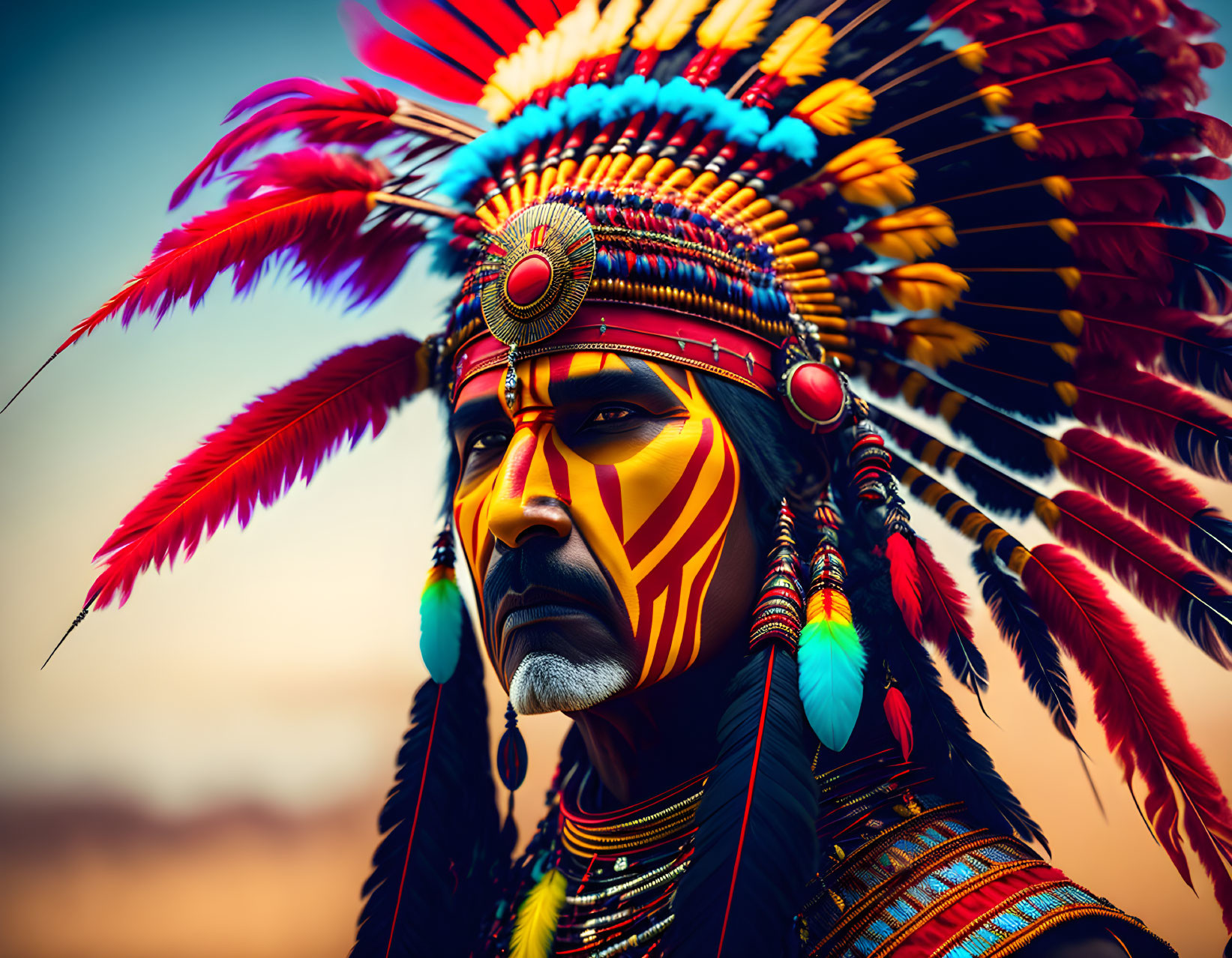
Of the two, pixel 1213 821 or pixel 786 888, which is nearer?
pixel 786 888

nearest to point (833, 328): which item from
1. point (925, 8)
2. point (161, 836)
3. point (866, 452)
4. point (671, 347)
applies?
point (866, 452)

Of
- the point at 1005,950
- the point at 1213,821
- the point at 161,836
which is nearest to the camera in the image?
the point at 1005,950

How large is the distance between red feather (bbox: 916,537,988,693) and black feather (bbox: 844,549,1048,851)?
0.05 meters

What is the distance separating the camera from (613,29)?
2.24 metres

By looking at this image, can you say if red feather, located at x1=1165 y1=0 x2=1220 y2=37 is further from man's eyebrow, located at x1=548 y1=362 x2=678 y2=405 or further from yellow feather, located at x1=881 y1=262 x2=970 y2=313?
man's eyebrow, located at x1=548 y1=362 x2=678 y2=405

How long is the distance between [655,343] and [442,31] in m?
1.30

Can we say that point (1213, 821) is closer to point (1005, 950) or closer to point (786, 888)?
point (1005, 950)

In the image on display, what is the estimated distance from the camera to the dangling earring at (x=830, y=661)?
1.57 m

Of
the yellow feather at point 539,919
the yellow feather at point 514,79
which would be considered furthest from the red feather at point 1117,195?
the yellow feather at point 539,919

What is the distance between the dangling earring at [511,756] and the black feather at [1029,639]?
1238 millimetres

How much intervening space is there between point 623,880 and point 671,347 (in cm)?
121

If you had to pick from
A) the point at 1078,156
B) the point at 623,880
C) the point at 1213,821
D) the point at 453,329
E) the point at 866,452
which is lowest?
the point at 1213,821

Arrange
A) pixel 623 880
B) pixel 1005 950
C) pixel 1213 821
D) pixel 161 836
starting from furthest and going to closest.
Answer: pixel 161 836 < pixel 623 880 < pixel 1213 821 < pixel 1005 950

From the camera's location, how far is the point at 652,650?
1.67 m
